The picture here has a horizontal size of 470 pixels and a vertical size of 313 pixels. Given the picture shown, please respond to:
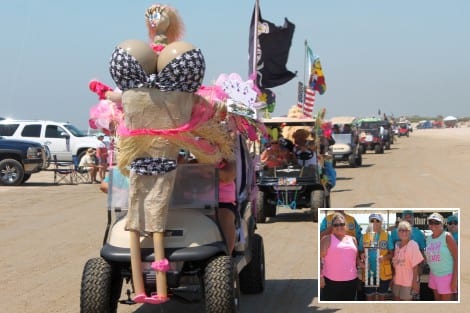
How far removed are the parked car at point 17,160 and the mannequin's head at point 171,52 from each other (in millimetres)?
19656

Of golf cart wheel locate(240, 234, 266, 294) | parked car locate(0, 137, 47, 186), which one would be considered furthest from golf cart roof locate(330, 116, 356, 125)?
golf cart wheel locate(240, 234, 266, 294)

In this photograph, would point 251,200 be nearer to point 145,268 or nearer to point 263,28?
point 145,268

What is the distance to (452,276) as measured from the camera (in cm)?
645

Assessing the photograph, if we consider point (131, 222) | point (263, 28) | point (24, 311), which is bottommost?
point (24, 311)

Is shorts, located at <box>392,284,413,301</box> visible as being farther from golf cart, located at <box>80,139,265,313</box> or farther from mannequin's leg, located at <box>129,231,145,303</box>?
mannequin's leg, located at <box>129,231,145,303</box>

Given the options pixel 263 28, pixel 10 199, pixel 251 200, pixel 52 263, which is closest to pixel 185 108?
pixel 251 200

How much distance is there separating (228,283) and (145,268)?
0.63m

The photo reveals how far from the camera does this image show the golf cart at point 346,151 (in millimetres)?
33406

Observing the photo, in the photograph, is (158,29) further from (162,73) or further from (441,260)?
(441,260)

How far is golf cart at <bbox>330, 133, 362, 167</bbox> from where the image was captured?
110 feet

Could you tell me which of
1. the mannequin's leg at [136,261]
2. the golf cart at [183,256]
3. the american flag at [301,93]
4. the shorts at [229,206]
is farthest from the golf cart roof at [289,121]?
the american flag at [301,93]

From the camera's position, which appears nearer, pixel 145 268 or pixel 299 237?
pixel 145 268

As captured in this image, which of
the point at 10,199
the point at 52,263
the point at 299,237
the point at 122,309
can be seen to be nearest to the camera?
the point at 122,309

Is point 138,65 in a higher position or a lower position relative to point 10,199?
higher
